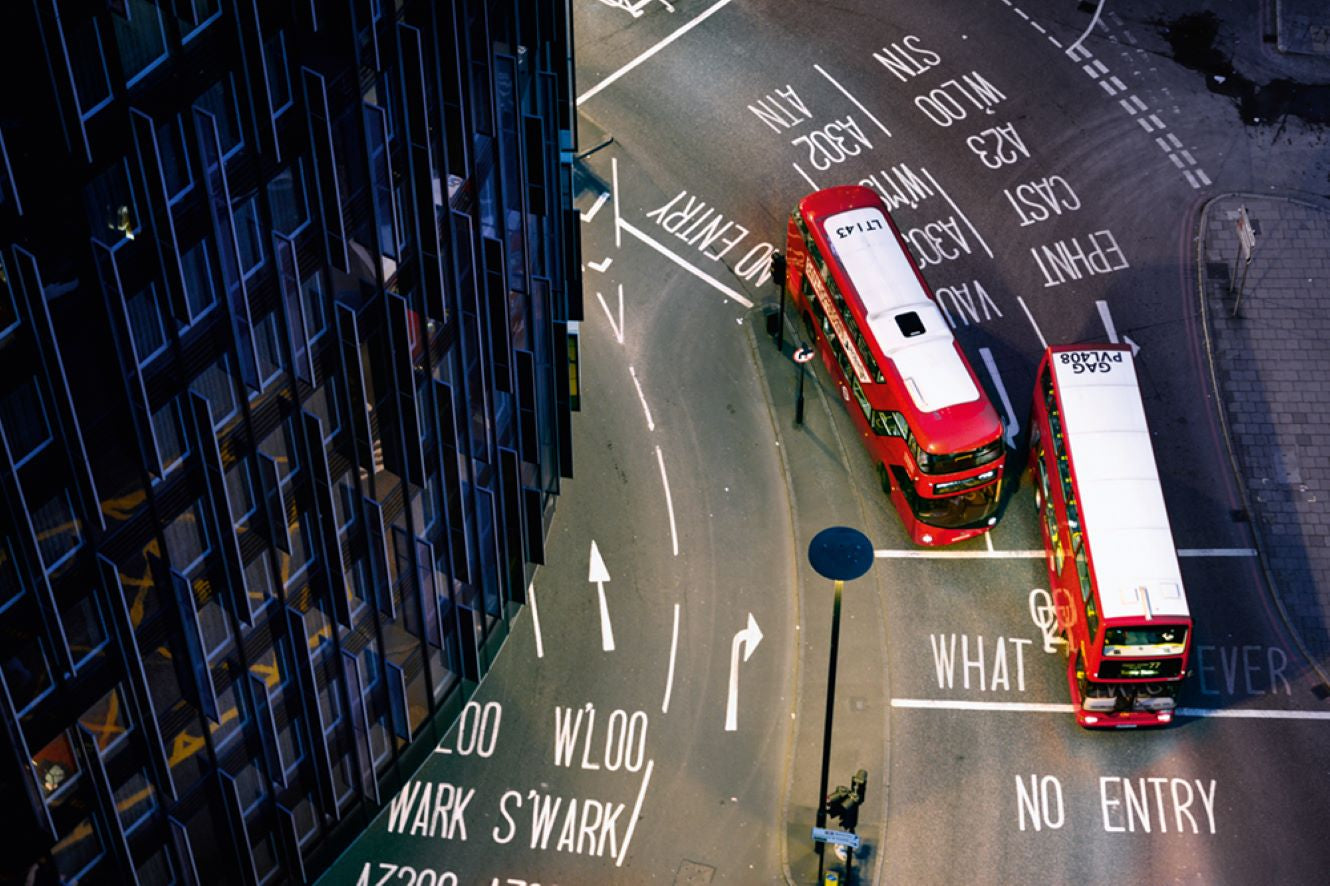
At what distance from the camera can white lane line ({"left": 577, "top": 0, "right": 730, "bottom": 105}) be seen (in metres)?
64.1

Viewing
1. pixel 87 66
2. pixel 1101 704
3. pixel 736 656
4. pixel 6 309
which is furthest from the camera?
pixel 736 656

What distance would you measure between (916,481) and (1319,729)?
39.8 ft

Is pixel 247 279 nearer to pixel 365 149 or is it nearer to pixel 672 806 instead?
pixel 365 149

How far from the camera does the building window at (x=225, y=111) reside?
95.9 feet

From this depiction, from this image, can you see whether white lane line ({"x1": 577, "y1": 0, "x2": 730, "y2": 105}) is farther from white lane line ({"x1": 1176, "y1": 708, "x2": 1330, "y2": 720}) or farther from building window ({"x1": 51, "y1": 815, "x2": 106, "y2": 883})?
building window ({"x1": 51, "y1": 815, "x2": 106, "y2": 883})

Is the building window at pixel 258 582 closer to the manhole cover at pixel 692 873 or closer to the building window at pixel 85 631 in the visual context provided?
the building window at pixel 85 631

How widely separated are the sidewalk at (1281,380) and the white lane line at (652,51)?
62.1ft

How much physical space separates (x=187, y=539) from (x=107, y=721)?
11.3ft

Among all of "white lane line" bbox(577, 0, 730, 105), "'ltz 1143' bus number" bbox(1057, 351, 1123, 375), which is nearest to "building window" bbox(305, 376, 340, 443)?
"'ltz 1143' bus number" bbox(1057, 351, 1123, 375)

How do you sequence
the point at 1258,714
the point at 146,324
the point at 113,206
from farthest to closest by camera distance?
1. the point at 1258,714
2. the point at 146,324
3. the point at 113,206

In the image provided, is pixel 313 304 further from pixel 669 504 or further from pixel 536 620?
pixel 669 504

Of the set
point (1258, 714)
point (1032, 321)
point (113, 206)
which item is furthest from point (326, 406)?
point (1032, 321)

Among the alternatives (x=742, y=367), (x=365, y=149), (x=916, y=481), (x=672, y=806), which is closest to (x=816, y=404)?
(x=742, y=367)

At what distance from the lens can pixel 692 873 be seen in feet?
151
